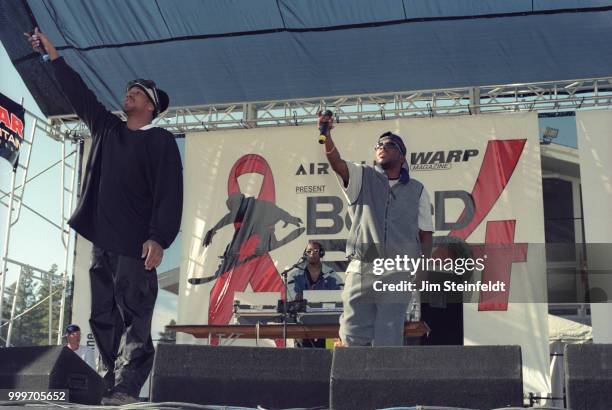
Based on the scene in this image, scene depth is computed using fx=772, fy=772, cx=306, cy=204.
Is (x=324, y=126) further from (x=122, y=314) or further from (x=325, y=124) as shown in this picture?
(x=122, y=314)

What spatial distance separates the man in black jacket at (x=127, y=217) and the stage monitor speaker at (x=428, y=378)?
4.08 feet

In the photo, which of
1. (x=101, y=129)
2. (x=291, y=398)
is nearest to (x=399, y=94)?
(x=101, y=129)

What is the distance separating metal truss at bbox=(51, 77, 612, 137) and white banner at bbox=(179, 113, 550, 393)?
16 centimetres

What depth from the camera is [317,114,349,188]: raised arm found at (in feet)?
11.4

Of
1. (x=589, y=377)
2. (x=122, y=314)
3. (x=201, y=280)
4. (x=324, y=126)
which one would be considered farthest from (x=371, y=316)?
(x=201, y=280)

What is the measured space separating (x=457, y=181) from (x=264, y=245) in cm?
256

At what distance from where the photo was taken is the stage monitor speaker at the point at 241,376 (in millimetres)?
2301

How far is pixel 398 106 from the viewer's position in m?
9.80

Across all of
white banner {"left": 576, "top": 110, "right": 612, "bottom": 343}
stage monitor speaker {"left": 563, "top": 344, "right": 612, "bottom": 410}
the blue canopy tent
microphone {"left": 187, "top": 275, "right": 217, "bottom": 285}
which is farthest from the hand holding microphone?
microphone {"left": 187, "top": 275, "right": 217, "bottom": 285}

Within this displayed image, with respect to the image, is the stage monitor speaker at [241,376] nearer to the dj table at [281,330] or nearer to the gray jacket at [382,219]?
the gray jacket at [382,219]

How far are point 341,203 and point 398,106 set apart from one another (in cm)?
143

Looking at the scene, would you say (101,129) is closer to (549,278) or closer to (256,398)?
(256,398)

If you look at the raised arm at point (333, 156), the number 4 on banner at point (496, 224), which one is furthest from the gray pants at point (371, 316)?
the number 4 on banner at point (496, 224)

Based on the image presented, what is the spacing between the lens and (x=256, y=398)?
2.31m
